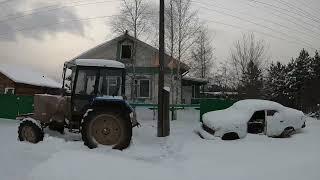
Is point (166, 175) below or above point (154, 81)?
below

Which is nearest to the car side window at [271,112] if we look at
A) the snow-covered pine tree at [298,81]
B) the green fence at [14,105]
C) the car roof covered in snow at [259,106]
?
the car roof covered in snow at [259,106]

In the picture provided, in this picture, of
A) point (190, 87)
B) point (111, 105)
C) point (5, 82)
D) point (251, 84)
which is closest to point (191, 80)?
point (190, 87)

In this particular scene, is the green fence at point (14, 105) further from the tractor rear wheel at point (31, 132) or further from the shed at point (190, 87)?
the shed at point (190, 87)

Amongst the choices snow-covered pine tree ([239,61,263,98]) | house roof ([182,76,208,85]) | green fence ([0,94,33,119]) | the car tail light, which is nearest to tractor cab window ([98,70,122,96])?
the car tail light

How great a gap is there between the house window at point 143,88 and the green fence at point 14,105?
10.4 meters

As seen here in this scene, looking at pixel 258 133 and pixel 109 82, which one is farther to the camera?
pixel 258 133

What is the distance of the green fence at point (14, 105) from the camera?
2206cm

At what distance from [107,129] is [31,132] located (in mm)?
2270

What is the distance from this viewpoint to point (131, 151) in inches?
450

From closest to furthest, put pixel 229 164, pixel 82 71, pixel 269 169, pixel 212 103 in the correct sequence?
1. pixel 269 169
2. pixel 229 164
3. pixel 82 71
4. pixel 212 103

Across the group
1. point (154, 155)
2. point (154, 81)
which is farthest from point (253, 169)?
point (154, 81)

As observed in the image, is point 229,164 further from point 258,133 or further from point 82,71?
point 82,71

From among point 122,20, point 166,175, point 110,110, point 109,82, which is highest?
point 122,20

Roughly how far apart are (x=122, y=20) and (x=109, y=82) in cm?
1904
